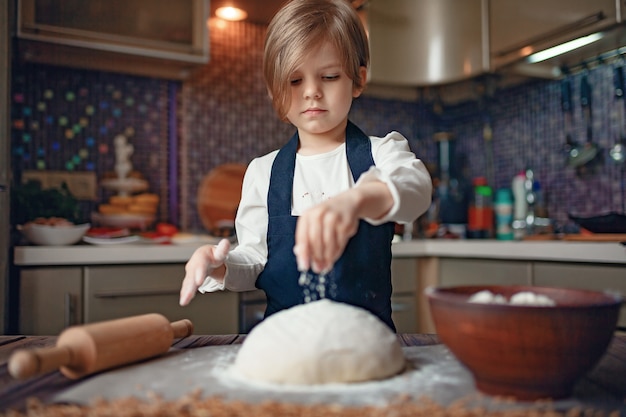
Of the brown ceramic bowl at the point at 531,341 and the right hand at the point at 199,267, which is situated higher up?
the right hand at the point at 199,267

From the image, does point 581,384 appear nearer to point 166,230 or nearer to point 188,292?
point 188,292

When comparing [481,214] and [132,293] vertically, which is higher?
[481,214]

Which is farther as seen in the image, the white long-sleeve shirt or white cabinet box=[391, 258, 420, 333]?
white cabinet box=[391, 258, 420, 333]

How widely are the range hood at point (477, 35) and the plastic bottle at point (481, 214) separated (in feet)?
1.62

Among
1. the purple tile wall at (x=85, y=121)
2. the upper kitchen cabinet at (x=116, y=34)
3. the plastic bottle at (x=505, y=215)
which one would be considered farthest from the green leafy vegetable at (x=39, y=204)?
the plastic bottle at (x=505, y=215)

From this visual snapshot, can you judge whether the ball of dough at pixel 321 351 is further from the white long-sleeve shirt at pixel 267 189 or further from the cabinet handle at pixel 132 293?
the cabinet handle at pixel 132 293

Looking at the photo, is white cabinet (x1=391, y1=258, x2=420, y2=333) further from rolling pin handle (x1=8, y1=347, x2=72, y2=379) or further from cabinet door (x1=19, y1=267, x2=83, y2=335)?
rolling pin handle (x1=8, y1=347, x2=72, y2=379)

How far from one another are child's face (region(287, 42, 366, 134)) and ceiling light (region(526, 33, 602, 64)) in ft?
4.77

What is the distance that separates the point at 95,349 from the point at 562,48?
2.04 m

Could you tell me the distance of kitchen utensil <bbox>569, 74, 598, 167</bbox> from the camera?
2320 millimetres

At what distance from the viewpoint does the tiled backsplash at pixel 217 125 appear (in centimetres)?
229

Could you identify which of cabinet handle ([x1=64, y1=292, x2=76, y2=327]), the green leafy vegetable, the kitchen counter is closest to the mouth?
the kitchen counter

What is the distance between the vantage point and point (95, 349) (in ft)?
2.28

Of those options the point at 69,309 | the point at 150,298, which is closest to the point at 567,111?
the point at 150,298
